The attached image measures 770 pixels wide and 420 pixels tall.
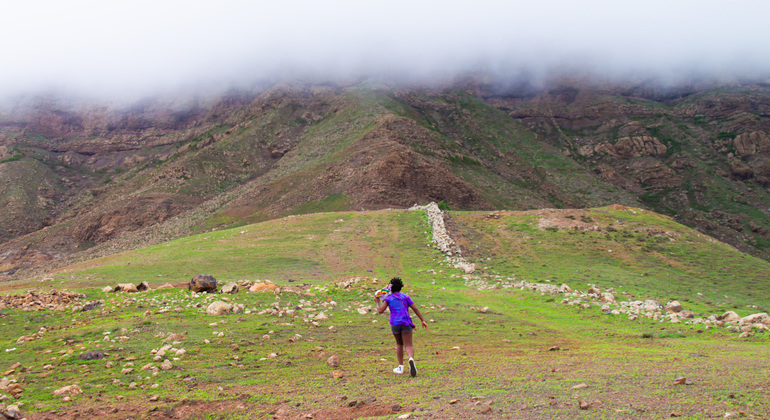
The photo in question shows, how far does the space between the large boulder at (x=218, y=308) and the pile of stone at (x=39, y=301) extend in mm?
4800

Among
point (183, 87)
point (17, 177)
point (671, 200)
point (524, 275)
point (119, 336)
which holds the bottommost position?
point (671, 200)

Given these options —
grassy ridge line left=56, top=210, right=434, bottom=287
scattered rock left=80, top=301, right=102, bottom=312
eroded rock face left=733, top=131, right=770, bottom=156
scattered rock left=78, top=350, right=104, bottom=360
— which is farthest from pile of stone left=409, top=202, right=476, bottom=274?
eroded rock face left=733, top=131, right=770, bottom=156

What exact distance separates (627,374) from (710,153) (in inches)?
5223

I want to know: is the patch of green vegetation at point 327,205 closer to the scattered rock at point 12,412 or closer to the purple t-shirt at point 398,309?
the purple t-shirt at point 398,309

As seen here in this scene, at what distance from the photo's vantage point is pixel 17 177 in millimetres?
101188

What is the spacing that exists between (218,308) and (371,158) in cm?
5575

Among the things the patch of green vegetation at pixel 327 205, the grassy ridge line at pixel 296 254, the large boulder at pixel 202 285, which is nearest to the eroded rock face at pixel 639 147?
the patch of green vegetation at pixel 327 205

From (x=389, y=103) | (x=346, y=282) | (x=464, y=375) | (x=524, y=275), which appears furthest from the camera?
(x=389, y=103)

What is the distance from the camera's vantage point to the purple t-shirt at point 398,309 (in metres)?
8.02

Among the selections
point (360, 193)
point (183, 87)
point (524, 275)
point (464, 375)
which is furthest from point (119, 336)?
point (183, 87)

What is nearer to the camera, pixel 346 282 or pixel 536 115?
pixel 346 282

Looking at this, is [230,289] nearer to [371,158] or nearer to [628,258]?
[628,258]

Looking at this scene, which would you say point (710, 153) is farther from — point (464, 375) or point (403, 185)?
point (464, 375)

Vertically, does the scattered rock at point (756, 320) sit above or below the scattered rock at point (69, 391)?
below
